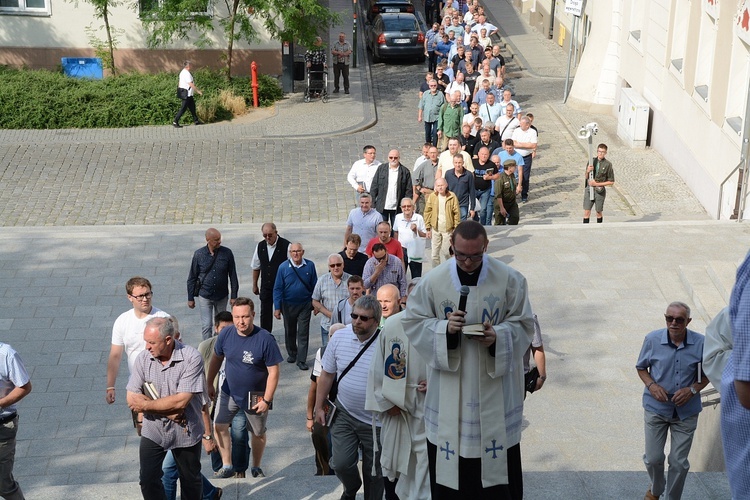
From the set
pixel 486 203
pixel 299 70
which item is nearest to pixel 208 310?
pixel 486 203

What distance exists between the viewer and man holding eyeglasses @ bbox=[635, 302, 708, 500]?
8141 millimetres

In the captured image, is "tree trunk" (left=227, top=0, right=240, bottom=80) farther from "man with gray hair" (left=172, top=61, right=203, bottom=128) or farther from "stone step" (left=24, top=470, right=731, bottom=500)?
"stone step" (left=24, top=470, right=731, bottom=500)

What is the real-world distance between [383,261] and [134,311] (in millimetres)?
3483

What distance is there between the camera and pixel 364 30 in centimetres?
3978

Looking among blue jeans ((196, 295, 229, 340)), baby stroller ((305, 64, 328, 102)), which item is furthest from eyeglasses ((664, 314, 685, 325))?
baby stroller ((305, 64, 328, 102))

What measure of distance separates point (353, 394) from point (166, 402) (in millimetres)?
1293

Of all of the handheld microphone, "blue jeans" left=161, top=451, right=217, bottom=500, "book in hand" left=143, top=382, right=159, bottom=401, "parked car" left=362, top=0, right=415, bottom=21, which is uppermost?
the handheld microphone

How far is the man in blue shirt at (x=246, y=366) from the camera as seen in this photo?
844 centimetres

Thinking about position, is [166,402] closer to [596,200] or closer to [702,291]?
[702,291]

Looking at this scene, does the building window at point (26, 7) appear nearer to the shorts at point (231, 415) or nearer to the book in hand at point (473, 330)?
the shorts at point (231, 415)

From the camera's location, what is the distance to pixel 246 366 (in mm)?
8477

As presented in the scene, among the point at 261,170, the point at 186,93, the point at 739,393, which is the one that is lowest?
the point at 261,170

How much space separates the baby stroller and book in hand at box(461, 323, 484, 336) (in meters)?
23.0

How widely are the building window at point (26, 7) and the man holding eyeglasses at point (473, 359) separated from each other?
26.4 meters
